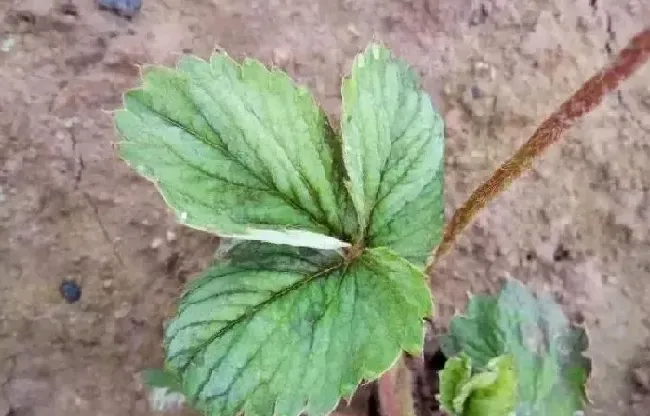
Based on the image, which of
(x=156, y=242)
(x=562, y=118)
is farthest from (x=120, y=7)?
(x=562, y=118)

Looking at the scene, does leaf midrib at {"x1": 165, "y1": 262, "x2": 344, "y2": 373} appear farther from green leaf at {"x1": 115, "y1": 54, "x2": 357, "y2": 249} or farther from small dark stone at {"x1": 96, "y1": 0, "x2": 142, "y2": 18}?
small dark stone at {"x1": 96, "y1": 0, "x2": 142, "y2": 18}

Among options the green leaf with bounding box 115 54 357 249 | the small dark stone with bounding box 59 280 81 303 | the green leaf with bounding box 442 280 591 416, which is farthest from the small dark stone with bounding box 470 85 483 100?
the small dark stone with bounding box 59 280 81 303

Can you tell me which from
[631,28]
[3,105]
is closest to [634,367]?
[631,28]

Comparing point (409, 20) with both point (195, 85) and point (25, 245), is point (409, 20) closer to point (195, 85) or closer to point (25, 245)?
point (195, 85)

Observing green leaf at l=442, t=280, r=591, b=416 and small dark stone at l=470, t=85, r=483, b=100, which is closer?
green leaf at l=442, t=280, r=591, b=416

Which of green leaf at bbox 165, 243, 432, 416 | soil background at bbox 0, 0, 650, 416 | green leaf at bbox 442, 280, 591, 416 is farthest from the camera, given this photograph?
soil background at bbox 0, 0, 650, 416

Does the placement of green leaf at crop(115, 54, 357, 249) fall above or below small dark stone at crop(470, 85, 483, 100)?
below

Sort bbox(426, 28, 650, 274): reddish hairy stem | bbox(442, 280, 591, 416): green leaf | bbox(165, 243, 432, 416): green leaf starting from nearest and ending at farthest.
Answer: bbox(426, 28, 650, 274): reddish hairy stem, bbox(165, 243, 432, 416): green leaf, bbox(442, 280, 591, 416): green leaf

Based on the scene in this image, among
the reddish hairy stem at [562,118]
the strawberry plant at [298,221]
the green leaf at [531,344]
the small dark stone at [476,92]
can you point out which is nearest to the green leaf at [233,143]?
the strawberry plant at [298,221]
